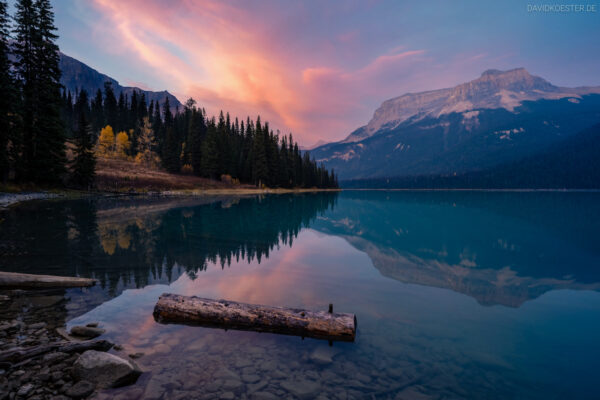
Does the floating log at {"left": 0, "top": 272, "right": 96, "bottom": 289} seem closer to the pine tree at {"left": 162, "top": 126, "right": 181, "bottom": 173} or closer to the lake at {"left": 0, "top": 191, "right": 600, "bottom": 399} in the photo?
the lake at {"left": 0, "top": 191, "right": 600, "bottom": 399}

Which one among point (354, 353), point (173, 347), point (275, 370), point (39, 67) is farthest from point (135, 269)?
point (39, 67)

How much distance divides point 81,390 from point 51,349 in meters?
1.68

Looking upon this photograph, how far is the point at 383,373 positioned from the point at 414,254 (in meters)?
14.5

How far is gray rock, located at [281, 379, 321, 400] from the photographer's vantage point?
501cm

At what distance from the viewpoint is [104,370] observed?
4.95 meters

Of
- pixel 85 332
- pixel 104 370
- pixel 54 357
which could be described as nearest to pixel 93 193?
pixel 85 332

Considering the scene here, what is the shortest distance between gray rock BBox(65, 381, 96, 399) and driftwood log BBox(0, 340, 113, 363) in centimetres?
133

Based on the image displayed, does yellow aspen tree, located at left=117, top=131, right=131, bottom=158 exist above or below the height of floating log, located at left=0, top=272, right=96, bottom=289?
above

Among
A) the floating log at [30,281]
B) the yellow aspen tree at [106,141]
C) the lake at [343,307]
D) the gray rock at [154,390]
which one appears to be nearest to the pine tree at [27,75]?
the lake at [343,307]

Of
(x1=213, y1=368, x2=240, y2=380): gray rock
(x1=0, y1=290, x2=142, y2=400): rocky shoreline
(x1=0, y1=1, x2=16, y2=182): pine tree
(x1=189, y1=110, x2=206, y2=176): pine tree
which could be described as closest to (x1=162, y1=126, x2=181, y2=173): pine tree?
(x1=189, y1=110, x2=206, y2=176): pine tree

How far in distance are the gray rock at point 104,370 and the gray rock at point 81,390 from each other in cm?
14

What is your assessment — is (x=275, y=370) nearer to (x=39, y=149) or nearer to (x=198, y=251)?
(x=198, y=251)

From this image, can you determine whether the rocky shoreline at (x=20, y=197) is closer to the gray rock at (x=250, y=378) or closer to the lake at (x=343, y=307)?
the lake at (x=343, y=307)

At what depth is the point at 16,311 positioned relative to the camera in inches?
284
